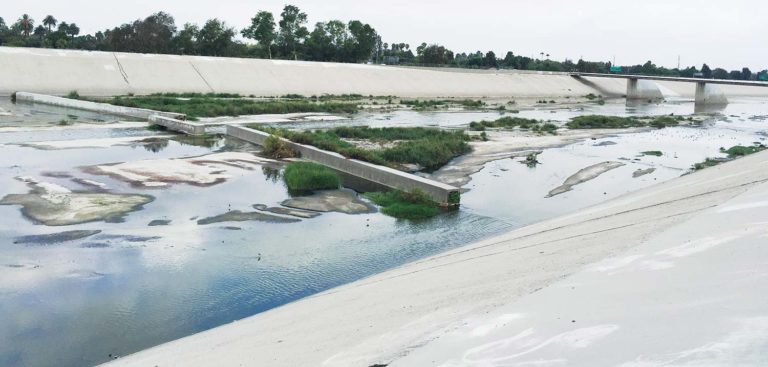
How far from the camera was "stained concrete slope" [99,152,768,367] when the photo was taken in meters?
5.78

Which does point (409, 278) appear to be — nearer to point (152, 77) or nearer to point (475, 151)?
point (475, 151)

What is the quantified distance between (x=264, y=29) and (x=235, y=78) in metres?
28.0

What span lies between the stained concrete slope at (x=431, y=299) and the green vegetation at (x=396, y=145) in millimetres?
9422

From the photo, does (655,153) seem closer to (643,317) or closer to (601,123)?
(601,123)

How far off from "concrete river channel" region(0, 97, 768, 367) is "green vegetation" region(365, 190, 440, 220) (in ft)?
1.36

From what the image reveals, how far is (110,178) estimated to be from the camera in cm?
1650

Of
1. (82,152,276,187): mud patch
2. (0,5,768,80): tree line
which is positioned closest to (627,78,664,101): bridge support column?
(0,5,768,80): tree line

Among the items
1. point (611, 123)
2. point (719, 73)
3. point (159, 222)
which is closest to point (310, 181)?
point (159, 222)

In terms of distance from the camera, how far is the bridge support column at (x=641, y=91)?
248 feet

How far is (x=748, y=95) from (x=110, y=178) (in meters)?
89.7

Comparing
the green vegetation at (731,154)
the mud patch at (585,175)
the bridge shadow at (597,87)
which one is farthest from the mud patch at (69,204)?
the bridge shadow at (597,87)

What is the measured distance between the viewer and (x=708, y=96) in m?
66.7

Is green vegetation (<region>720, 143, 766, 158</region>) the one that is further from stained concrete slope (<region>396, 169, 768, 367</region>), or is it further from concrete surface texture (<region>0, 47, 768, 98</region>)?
concrete surface texture (<region>0, 47, 768, 98</region>)

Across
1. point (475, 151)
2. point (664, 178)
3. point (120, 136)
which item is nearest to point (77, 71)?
point (120, 136)
